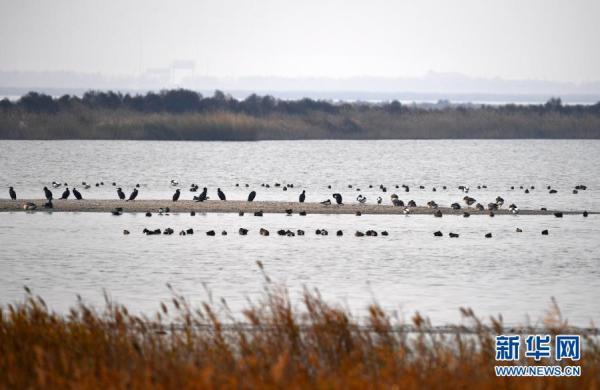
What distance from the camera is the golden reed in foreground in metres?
12.2

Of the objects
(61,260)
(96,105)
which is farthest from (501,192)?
(96,105)

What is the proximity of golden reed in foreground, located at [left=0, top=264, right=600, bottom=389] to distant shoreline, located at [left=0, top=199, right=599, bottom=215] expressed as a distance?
28.1 m

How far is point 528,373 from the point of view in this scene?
1376cm

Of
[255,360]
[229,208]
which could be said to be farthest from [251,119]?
[255,360]

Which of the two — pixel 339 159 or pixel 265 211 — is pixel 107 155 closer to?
pixel 339 159

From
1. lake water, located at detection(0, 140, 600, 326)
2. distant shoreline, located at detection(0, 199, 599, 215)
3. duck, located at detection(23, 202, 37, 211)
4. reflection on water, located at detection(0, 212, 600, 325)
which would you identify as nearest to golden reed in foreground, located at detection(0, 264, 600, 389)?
lake water, located at detection(0, 140, 600, 326)

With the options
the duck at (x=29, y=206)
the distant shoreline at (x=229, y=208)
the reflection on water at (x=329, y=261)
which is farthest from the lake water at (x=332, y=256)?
the duck at (x=29, y=206)

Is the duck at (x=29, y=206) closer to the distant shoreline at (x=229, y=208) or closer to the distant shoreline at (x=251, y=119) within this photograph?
the distant shoreline at (x=229, y=208)

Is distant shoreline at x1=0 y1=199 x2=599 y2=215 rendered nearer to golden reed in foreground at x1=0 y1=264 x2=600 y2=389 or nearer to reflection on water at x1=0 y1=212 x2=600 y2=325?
reflection on water at x1=0 y1=212 x2=600 y2=325

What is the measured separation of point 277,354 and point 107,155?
8322 centimetres

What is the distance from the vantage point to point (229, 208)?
146 feet

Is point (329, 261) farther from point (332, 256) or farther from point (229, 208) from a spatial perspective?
point (229, 208)

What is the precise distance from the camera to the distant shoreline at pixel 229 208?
43656 millimetres

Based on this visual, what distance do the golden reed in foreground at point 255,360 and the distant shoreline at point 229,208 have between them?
28057 millimetres
